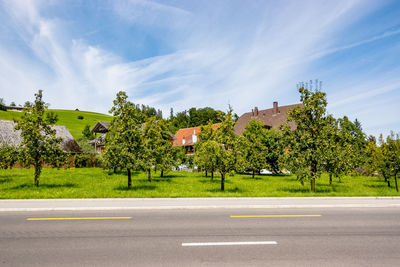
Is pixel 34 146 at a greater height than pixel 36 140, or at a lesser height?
lesser

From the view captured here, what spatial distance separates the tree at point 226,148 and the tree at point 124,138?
5.32 m

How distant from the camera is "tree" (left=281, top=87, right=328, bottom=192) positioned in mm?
15422

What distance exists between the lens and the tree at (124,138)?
1532cm

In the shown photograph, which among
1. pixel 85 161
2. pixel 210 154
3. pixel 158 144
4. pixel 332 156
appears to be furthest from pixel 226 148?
pixel 85 161

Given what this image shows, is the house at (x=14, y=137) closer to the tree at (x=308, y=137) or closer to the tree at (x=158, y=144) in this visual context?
the tree at (x=158, y=144)

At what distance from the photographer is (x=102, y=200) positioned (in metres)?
11.9

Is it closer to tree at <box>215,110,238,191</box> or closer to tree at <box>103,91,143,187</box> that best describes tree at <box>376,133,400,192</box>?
tree at <box>215,110,238,191</box>

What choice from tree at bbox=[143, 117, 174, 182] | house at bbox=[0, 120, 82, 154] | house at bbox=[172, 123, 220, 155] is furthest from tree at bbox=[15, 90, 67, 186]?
house at bbox=[172, 123, 220, 155]

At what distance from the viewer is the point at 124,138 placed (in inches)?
628

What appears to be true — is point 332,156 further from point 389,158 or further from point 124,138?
point 124,138

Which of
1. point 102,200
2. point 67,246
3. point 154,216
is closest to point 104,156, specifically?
point 102,200

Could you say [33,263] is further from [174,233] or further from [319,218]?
[319,218]

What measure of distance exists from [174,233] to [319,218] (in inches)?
216

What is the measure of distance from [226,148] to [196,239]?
33.9 ft
